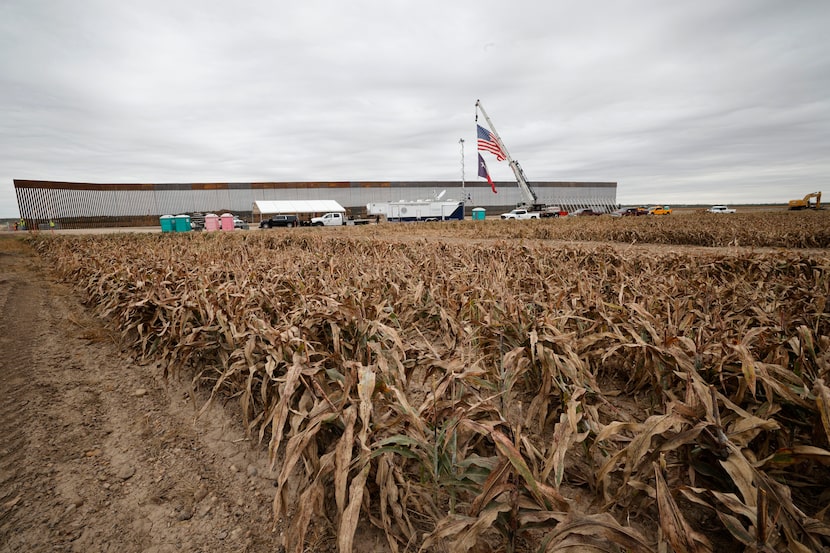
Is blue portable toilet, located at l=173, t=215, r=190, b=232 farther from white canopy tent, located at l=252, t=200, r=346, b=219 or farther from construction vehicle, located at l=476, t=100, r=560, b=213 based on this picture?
construction vehicle, located at l=476, t=100, r=560, b=213

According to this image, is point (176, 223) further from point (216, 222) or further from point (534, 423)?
point (534, 423)

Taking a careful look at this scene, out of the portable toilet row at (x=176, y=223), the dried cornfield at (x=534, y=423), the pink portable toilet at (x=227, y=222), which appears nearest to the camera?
the dried cornfield at (x=534, y=423)

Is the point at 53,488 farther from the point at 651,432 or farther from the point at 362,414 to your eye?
the point at 651,432

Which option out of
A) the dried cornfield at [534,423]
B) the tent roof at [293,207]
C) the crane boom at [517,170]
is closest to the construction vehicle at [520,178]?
the crane boom at [517,170]

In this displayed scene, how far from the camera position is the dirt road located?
1.74 m

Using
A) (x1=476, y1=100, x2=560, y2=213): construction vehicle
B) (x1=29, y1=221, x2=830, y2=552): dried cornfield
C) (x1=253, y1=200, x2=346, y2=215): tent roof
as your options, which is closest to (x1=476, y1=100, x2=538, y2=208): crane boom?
(x1=476, y1=100, x2=560, y2=213): construction vehicle

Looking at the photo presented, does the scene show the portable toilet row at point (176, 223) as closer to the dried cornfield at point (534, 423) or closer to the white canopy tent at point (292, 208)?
the white canopy tent at point (292, 208)

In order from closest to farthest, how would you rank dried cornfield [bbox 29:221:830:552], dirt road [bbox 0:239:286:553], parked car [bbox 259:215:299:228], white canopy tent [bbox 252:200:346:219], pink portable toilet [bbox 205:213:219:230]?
dried cornfield [bbox 29:221:830:552] < dirt road [bbox 0:239:286:553] < pink portable toilet [bbox 205:213:219:230] < parked car [bbox 259:215:299:228] < white canopy tent [bbox 252:200:346:219]

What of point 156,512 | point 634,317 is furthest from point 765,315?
point 156,512

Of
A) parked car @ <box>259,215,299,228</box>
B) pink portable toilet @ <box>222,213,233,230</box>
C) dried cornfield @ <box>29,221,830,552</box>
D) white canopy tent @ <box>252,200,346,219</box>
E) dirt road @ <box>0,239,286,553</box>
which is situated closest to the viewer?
dried cornfield @ <box>29,221,830,552</box>

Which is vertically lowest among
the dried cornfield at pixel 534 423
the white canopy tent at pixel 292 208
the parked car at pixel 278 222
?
the dried cornfield at pixel 534 423

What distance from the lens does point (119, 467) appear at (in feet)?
7.23

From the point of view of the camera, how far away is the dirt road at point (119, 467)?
1.74m

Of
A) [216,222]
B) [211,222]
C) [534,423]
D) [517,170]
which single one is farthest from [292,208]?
[534,423]
